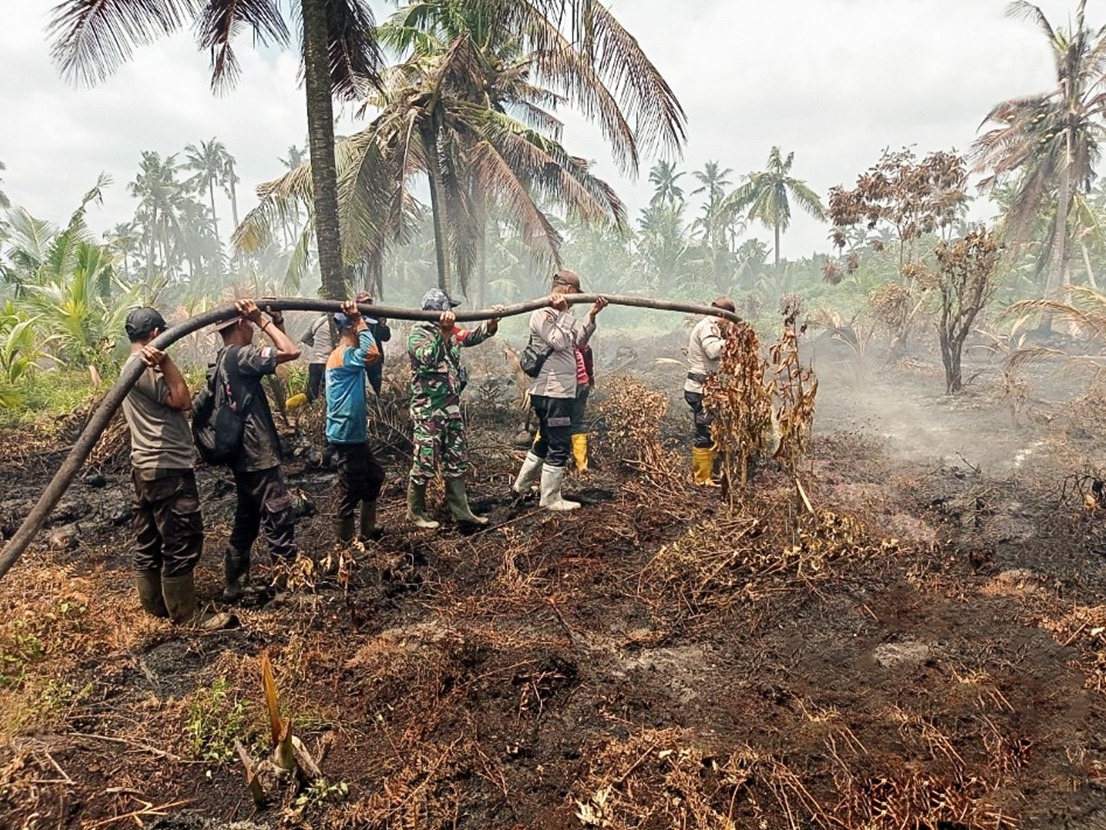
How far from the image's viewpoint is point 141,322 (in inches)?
127

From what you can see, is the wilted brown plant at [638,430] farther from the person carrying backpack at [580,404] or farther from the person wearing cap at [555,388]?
the person wearing cap at [555,388]

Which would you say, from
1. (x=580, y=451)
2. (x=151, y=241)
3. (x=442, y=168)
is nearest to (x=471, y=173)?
(x=442, y=168)

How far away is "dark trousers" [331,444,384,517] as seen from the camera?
4.29m

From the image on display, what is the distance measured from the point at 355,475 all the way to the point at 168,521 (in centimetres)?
124

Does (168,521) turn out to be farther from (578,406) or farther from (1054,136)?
(1054,136)

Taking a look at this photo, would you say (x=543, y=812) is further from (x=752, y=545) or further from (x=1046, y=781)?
(x=752, y=545)

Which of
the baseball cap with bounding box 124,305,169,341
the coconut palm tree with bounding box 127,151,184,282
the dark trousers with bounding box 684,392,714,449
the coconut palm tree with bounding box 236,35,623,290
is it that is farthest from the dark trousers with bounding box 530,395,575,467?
the coconut palm tree with bounding box 127,151,184,282

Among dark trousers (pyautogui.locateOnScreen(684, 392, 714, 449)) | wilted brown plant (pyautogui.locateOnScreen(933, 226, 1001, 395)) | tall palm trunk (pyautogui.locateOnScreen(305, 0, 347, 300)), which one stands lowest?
dark trousers (pyautogui.locateOnScreen(684, 392, 714, 449))

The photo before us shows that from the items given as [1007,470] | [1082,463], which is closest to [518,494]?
[1007,470]

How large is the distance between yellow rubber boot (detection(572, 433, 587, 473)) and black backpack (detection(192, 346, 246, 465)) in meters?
3.33

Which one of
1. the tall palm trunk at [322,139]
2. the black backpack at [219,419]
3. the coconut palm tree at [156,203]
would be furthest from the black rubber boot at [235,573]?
the coconut palm tree at [156,203]

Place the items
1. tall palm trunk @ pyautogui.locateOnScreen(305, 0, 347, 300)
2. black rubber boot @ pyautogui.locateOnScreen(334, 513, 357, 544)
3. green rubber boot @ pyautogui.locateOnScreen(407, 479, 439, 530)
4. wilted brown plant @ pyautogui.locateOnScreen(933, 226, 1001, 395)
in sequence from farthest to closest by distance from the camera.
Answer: wilted brown plant @ pyautogui.locateOnScreen(933, 226, 1001, 395)
tall palm trunk @ pyautogui.locateOnScreen(305, 0, 347, 300)
green rubber boot @ pyautogui.locateOnScreen(407, 479, 439, 530)
black rubber boot @ pyautogui.locateOnScreen(334, 513, 357, 544)

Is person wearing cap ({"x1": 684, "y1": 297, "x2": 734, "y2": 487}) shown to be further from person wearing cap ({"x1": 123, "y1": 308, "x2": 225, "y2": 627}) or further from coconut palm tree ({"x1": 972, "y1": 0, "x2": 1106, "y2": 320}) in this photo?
coconut palm tree ({"x1": 972, "y1": 0, "x2": 1106, "y2": 320})

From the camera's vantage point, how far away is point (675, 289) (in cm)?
4622
